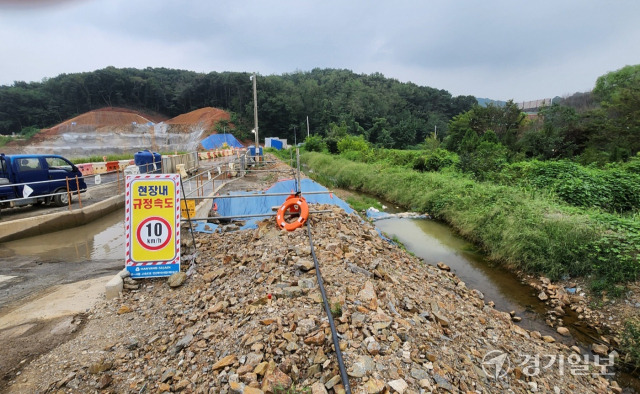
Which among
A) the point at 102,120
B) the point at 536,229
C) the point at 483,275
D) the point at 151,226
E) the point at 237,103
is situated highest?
the point at 237,103

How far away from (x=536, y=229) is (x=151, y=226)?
8.80 metres

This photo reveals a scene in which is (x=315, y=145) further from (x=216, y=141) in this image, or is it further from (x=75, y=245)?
(x=75, y=245)

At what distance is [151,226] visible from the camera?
501 cm

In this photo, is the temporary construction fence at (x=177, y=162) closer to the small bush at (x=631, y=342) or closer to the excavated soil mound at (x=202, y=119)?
the small bush at (x=631, y=342)

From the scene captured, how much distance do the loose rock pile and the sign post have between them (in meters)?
0.29

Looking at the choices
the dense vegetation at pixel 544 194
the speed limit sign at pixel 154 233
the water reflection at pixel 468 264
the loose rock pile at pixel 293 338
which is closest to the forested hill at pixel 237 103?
the dense vegetation at pixel 544 194

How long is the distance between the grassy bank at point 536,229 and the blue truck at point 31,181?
41.6 ft

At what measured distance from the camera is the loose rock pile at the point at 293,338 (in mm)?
2729

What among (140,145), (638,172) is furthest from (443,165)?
(140,145)

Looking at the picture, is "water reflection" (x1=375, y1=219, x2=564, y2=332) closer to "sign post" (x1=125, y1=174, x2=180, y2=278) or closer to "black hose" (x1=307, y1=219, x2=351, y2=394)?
"black hose" (x1=307, y1=219, x2=351, y2=394)

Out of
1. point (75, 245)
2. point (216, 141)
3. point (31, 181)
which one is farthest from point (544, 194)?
point (216, 141)

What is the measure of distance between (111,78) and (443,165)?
251 ft

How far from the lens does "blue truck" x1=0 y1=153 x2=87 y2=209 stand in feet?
31.7

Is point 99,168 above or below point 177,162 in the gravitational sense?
below
